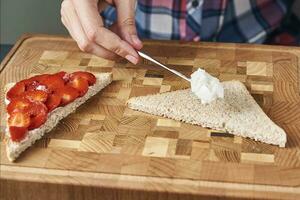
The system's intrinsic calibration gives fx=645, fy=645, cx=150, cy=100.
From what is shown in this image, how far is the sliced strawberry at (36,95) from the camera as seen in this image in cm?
134

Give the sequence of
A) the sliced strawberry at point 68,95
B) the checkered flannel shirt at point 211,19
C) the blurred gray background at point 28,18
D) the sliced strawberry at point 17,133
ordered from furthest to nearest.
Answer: the blurred gray background at point 28,18, the checkered flannel shirt at point 211,19, the sliced strawberry at point 68,95, the sliced strawberry at point 17,133

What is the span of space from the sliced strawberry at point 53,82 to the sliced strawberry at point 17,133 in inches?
6.0

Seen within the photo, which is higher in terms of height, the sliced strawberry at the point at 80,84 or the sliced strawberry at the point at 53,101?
the sliced strawberry at the point at 80,84

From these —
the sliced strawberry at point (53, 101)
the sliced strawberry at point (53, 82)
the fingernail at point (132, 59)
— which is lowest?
the sliced strawberry at point (53, 101)

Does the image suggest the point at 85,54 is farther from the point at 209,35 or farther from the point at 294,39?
the point at 294,39

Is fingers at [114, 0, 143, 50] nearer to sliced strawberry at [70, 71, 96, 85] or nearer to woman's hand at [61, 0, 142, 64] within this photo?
woman's hand at [61, 0, 142, 64]

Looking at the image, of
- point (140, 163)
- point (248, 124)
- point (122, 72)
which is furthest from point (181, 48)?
point (140, 163)

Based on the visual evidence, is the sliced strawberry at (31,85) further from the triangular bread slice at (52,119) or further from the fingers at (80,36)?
the fingers at (80,36)

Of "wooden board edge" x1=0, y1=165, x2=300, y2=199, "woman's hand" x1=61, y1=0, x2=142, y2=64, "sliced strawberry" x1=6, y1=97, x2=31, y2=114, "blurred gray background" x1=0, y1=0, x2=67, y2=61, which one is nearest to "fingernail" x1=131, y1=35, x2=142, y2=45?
"woman's hand" x1=61, y1=0, x2=142, y2=64

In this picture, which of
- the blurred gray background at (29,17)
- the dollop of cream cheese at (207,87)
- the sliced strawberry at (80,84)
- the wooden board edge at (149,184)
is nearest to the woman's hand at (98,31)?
the sliced strawberry at (80,84)

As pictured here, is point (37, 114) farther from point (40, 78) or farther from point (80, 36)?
point (80, 36)

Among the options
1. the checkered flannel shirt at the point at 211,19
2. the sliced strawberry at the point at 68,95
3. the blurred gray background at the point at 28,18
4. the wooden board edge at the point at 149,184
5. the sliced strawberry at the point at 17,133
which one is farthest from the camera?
the blurred gray background at the point at 28,18

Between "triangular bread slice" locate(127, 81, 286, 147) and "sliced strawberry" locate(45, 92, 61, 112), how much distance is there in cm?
15

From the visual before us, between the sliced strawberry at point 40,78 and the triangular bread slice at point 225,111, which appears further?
the sliced strawberry at point 40,78
